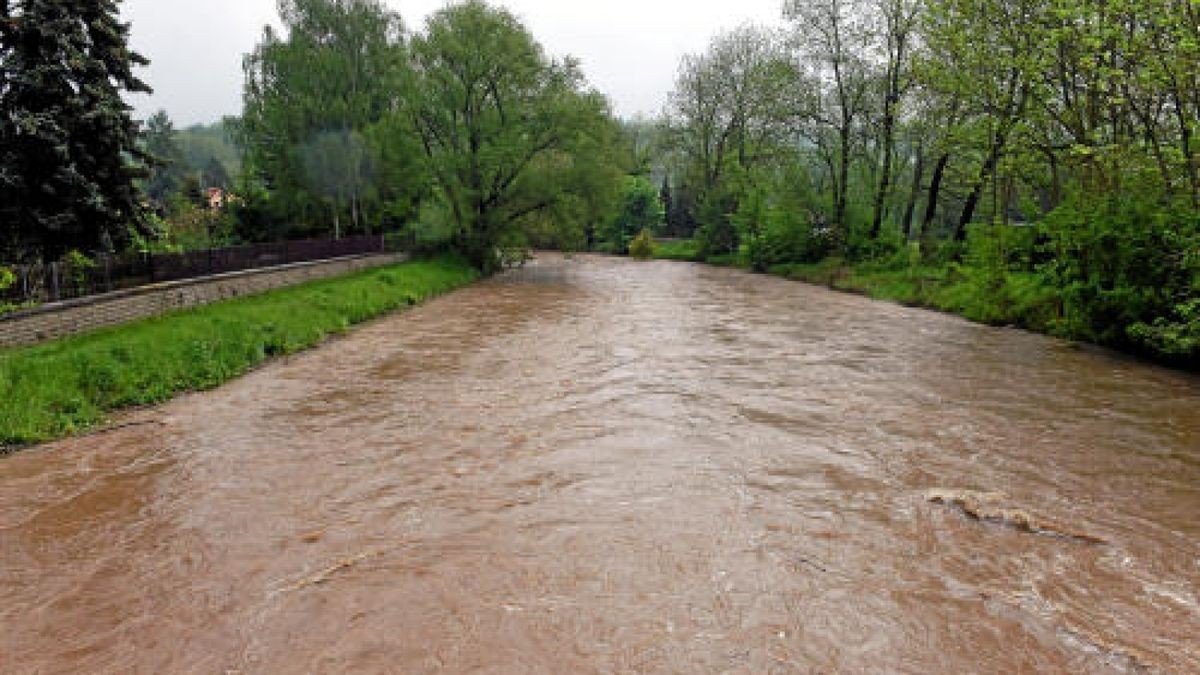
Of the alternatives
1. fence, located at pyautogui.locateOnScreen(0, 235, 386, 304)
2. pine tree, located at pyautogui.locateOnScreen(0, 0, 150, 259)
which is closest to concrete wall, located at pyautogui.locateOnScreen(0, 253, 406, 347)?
fence, located at pyautogui.locateOnScreen(0, 235, 386, 304)

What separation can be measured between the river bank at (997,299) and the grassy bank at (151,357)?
17.3 m

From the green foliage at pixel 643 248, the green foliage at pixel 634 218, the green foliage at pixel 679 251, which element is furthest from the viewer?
the green foliage at pixel 634 218

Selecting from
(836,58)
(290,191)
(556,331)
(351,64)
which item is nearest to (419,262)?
(290,191)

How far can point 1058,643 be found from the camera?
16.2 feet

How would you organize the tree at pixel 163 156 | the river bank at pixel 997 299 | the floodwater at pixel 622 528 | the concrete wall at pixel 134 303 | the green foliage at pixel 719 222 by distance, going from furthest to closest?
the tree at pixel 163 156 < the green foliage at pixel 719 222 < the river bank at pixel 997 299 < the concrete wall at pixel 134 303 < the floodwater at pixel 622 528

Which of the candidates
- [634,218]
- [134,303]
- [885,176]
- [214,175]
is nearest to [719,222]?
[634,218]

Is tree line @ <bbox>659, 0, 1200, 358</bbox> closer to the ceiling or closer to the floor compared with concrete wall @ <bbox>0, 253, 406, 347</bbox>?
closer to the ceiling

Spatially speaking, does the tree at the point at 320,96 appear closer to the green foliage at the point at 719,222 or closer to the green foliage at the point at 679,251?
the green foliage at the point at 719,222

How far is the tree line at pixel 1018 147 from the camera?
1318 centimetres

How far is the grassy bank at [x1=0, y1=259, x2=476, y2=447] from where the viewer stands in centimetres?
1010

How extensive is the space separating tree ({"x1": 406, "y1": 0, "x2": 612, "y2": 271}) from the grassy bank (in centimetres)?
1455

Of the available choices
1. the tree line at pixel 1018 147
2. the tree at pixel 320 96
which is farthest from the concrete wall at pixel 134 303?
the tree line at pixel 1018 147

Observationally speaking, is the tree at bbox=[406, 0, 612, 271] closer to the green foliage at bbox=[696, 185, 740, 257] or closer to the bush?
the green foliage at bbox=[696, 185, 740, 257]

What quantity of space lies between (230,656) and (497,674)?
186 centimetres
